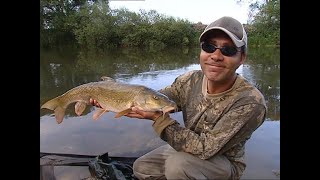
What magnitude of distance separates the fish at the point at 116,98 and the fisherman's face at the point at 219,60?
12.1 inches

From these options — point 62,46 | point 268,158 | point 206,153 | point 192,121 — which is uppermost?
point 62,46

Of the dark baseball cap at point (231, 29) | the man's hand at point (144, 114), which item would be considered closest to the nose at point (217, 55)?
the dark baseball cap at point (231, 29)

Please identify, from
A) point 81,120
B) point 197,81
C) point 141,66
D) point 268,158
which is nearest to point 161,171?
point 197,81

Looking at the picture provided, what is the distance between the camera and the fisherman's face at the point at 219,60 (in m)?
1.98

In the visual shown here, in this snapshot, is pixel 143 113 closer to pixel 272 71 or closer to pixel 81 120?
pixel 81 120

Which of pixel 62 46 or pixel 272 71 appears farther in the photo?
pixel 272 71

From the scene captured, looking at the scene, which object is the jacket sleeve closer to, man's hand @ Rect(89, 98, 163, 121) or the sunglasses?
man's hand @ Rect(89, 98, 163, 121)

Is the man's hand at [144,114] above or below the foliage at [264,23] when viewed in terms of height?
below

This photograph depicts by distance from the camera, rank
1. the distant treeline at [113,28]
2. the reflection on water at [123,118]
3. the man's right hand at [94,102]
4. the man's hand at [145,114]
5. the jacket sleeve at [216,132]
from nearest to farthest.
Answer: the jacket sleeve at [216,132]
the man's hand at [145,114]
the man's right hand at [94,102]
the distant treeline at [113,28]
the reflection on water at [123,118]

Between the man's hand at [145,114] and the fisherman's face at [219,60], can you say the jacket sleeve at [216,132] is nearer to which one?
the man's hand at [145,114]

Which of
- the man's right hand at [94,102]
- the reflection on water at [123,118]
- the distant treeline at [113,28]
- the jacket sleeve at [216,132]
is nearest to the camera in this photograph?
the jacket sleeve at [216,132]

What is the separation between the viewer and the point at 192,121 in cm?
217

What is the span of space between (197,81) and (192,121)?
0.97 feet
